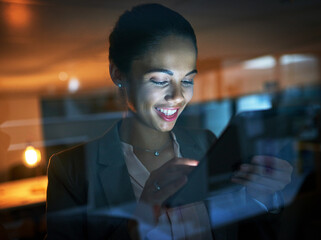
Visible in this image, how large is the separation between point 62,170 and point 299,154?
1312mm

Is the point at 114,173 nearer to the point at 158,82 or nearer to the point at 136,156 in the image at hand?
the point at 136,156

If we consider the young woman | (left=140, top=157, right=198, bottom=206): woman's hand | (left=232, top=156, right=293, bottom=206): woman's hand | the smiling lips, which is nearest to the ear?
the young woman

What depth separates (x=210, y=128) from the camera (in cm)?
89

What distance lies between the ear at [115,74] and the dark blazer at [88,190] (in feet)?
0.42

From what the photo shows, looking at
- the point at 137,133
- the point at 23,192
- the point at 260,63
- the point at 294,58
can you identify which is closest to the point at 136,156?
the point at 137,133

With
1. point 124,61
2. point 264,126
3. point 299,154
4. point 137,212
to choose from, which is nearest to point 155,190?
point 137,212

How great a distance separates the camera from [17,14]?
73 centimetres

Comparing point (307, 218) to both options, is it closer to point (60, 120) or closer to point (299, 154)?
point (299, 154)

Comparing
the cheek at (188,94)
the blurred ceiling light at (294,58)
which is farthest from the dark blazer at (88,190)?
the blurred ceiling light at (294,58)

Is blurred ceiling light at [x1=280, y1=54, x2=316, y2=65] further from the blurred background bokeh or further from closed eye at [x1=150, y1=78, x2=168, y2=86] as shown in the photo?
closed eye at [x1=150, y1=78, x2=168, y2=86]

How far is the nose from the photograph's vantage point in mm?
727

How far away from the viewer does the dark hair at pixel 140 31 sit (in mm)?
733

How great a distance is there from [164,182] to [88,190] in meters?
0.19

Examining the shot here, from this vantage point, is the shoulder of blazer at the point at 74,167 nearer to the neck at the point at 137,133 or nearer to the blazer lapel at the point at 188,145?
the neck at the point at 137,133
